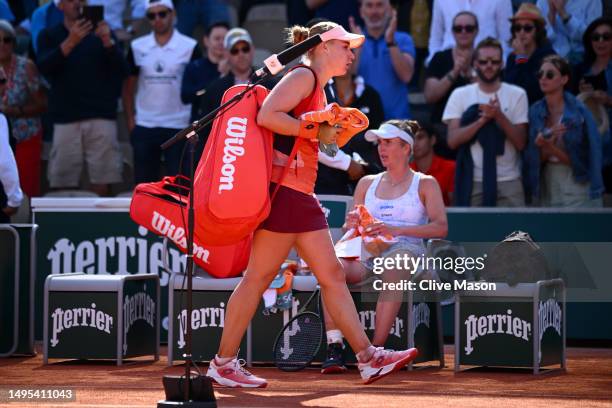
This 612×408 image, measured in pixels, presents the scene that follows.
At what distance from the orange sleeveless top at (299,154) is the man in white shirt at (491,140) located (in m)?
4.00

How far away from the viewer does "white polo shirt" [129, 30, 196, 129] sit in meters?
11.9

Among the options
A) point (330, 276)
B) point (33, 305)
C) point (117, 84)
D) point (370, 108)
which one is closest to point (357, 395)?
point (330, 276)

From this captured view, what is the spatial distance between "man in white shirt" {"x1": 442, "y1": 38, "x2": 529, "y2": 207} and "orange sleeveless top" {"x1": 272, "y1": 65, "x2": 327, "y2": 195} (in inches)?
157

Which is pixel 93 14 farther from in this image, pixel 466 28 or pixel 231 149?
pixel 231 149

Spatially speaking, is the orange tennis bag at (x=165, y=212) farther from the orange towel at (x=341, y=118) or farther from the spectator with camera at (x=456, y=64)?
the spectator with camera at (x=456, y=64)

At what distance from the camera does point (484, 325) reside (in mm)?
8344

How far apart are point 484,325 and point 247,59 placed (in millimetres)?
3972

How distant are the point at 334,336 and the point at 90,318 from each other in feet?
6.25

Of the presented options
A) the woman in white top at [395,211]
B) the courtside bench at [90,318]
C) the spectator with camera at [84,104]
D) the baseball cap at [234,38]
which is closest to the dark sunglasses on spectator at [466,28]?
the baseball cap at [234,38]

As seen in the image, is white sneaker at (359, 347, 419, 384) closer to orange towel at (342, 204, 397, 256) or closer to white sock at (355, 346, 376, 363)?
white sock at (355, 346, 376, 363)

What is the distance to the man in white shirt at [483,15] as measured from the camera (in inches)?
473

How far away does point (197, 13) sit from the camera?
42.7ft

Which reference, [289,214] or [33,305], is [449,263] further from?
[33,305]

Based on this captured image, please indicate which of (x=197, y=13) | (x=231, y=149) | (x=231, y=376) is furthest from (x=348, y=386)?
(x=197, y=13)
